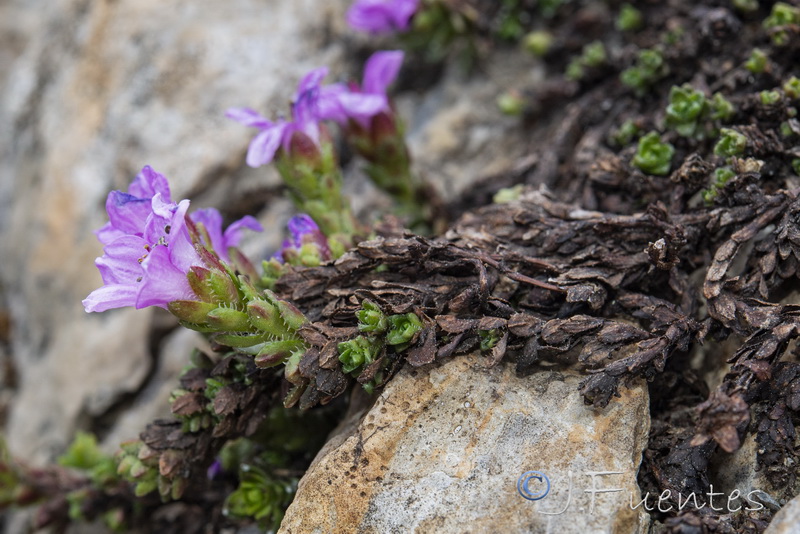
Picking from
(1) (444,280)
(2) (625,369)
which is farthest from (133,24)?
(2) (625,369)

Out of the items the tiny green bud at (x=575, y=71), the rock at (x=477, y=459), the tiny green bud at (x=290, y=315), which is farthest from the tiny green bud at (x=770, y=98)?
the tiny green bud at (x=290, y=315)

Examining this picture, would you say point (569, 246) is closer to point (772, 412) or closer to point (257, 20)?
point (772, 412)

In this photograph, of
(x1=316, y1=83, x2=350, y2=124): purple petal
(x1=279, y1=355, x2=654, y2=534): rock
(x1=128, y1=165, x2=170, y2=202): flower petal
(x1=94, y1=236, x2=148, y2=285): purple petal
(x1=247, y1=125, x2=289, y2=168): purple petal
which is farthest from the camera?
(x1=316, y1=83, x2=350, y2=124): purple petal

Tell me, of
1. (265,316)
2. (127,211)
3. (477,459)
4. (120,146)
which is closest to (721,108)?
(477,459)

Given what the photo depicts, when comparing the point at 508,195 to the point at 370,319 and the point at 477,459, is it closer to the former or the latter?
the point at 370,319

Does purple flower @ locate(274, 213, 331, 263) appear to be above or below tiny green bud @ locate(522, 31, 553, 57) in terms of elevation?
above

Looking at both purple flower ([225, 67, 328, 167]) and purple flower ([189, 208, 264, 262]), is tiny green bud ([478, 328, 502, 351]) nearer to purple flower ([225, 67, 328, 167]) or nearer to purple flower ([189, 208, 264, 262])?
purple flower ([189, 208, 264, 262])

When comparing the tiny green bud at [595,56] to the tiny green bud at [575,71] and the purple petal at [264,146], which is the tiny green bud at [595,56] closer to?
the tiny green bud at [575,71]

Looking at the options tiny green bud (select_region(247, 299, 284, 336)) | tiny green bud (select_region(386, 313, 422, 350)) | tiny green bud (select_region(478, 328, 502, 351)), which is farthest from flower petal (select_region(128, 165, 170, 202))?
tiny green bud (select_region(478, 328, 502, 351))
